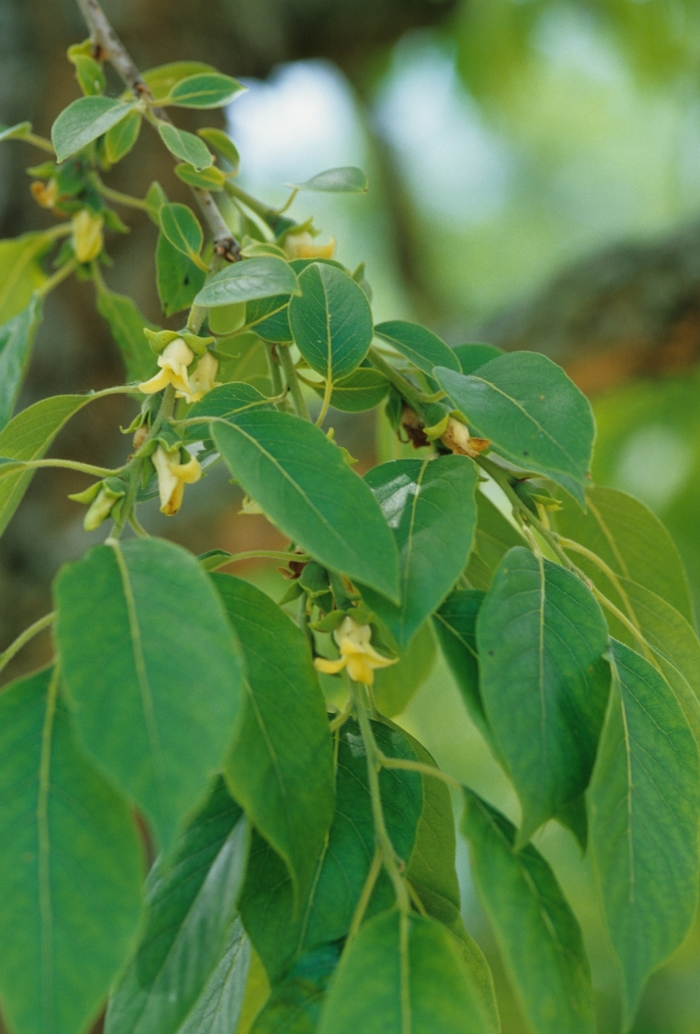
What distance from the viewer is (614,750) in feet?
1.01

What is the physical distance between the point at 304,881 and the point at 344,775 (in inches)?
2.3

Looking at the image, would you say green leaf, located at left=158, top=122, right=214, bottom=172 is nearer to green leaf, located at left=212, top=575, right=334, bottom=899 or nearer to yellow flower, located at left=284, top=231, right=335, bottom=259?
yellow flower, located at left=284, top=231, right=335, bottom=259

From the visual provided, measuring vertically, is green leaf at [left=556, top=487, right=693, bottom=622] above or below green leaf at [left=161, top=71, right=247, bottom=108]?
below

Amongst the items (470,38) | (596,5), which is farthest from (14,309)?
(596,5)

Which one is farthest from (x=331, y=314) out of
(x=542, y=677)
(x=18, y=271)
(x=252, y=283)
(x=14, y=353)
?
(x=18, y=271)

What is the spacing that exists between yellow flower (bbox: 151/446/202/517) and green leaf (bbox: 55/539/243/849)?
0.19ft

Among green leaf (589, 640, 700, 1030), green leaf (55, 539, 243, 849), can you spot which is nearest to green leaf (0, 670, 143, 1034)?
green leaf (55, 539, 243, 849)

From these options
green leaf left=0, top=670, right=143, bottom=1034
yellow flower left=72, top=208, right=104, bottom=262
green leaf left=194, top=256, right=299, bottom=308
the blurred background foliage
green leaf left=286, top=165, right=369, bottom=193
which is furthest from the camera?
the blurred background foliage

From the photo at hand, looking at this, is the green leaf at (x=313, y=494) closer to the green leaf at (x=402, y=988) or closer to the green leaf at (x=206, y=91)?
the green leaf at (x=402, y=988)

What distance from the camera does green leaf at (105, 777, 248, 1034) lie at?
29 cm

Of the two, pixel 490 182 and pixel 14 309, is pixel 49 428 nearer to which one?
pixel 14 309

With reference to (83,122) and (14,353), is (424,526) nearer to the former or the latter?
(83,122)

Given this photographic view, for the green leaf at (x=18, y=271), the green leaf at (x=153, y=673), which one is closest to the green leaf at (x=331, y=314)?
the green leaf at (x=153, y=673)

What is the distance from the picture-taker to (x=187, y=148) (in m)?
0.42
